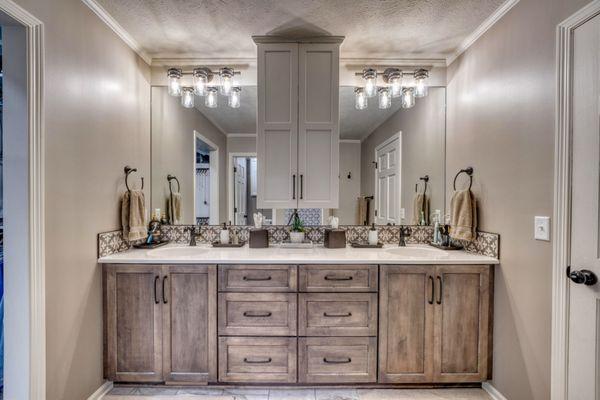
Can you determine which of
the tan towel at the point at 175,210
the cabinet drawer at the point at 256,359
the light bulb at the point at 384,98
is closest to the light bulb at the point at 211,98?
the tan towel at the point at 175,210

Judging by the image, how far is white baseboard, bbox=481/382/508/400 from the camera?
1.82m

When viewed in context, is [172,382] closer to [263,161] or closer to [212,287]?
[212,287]

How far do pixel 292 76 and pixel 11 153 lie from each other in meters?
1.71

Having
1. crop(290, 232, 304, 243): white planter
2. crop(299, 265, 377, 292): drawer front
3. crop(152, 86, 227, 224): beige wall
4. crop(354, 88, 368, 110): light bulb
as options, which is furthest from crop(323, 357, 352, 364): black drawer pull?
crop(354, 88, 368, 110): light bulb

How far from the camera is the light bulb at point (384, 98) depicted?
2438mm

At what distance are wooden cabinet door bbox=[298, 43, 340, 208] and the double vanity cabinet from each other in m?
0.64

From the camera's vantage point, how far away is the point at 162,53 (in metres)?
2.41

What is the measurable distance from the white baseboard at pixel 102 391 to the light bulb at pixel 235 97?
2158 mm

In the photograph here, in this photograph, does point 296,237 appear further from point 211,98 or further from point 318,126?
point 211,98

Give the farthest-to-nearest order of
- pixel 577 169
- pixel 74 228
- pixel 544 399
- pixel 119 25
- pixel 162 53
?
pixel 162 53 → pixel 119 25 → pixel 74 228 → pixel 544 399 → pixel 577 169

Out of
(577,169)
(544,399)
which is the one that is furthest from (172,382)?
(577,169)

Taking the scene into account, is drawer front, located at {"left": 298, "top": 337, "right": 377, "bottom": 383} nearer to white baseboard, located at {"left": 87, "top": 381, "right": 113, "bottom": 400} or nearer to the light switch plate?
the light switch plate

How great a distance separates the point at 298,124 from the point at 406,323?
157 cm

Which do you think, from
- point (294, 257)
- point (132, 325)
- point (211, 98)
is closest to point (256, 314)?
point (294, 257)
